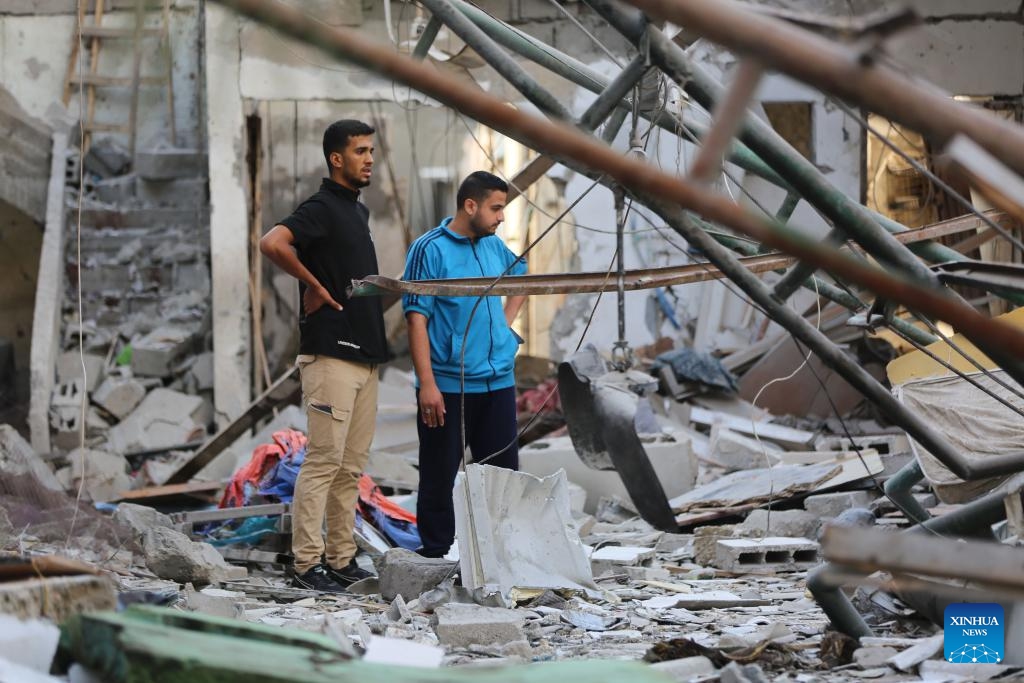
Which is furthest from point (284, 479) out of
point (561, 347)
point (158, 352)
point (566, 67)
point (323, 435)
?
point (561, 347)

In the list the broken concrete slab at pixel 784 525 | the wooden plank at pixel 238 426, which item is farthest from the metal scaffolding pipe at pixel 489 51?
the wooden plank at pixel 238 426

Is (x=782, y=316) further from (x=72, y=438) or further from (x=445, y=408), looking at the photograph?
(x=72, y=438)

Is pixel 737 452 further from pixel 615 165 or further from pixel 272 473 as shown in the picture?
pixel 615 165

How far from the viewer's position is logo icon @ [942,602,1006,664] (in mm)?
3973

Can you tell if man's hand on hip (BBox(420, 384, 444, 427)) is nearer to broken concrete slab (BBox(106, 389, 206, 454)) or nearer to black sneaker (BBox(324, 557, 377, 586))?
black sneaker (BBox(324, 557, 377, 586))

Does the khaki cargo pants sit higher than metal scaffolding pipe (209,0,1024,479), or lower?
lower

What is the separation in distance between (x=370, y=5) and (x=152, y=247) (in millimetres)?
3598

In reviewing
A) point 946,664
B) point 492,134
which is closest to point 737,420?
point 492,134

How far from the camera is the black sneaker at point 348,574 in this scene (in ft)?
20.0

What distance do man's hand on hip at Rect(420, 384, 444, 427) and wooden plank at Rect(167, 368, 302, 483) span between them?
3256 millimetres

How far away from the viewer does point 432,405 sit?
19.7 ft

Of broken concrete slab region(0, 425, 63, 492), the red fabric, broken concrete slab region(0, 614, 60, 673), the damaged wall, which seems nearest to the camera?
broken concrete slab region(0, 614, 60, 673)

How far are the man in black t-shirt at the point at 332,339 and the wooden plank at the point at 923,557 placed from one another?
390 centimetres

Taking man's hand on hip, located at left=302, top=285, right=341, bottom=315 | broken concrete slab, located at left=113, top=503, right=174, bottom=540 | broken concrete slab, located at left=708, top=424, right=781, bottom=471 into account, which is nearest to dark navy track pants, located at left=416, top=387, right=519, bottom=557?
man's hand on hip, located at left=302, top=285, right=341, bottom=315
